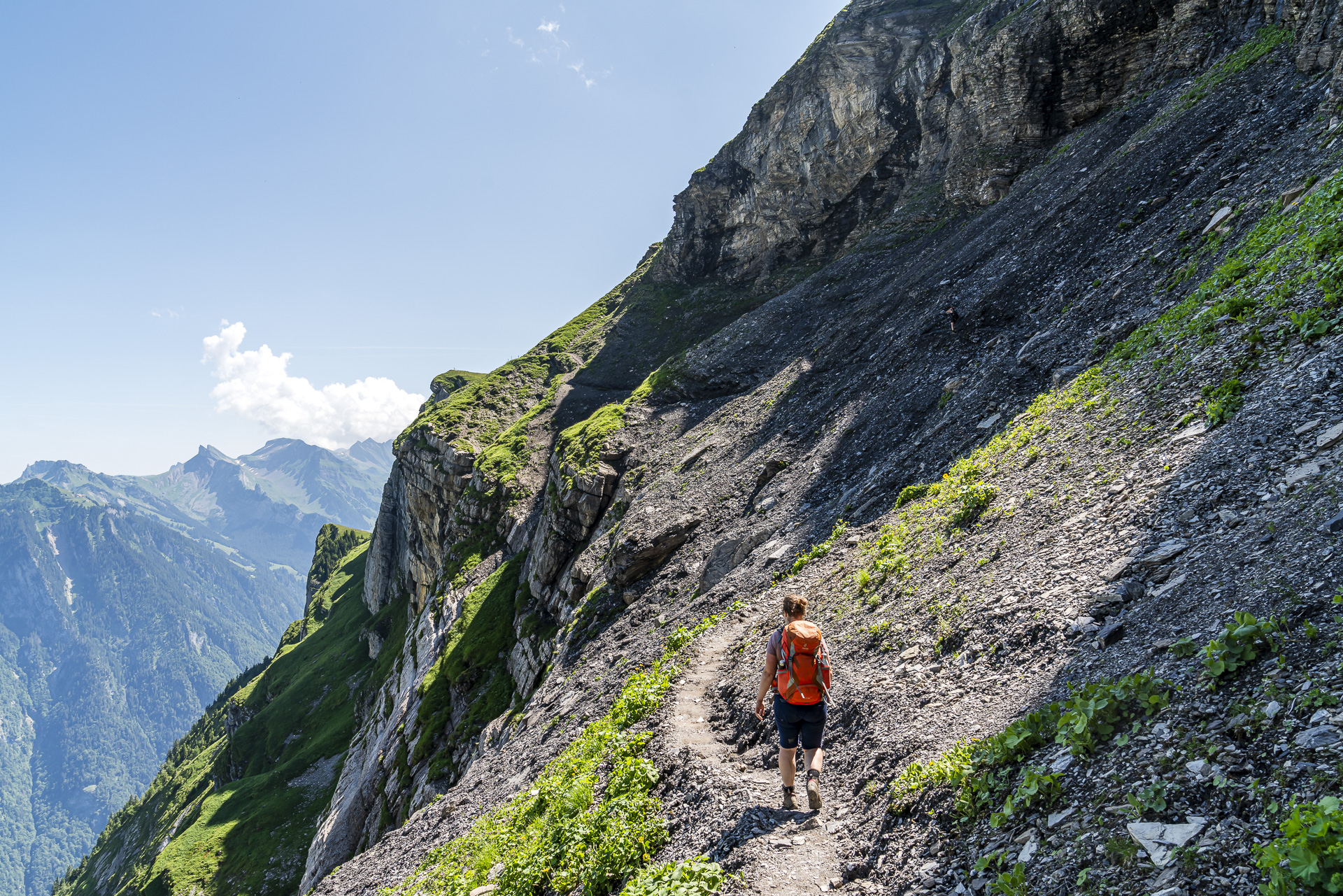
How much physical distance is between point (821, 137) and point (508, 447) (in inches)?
2210

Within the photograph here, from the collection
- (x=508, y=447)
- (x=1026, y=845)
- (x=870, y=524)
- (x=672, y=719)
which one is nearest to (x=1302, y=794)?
(x=1026, y=845)

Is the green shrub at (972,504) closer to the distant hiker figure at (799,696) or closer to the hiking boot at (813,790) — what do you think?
the distant hiker figure at (799,696)

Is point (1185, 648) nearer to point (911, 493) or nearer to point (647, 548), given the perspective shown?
point (911, 493)

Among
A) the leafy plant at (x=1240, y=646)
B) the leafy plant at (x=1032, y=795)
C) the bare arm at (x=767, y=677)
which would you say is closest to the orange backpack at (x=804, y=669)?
the bare arm at (x=767, y=677)

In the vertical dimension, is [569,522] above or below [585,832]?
above

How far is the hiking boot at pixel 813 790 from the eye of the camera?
10281 mm

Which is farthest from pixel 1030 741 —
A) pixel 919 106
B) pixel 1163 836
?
pixel 919 106

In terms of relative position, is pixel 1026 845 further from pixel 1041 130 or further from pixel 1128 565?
pixel 1041 130

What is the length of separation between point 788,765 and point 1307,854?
739 centimetres

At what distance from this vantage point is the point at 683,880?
9.62m

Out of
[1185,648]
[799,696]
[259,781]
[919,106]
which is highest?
[919,106]

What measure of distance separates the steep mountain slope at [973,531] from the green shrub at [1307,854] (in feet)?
1.56

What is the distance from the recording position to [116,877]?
112125 mm

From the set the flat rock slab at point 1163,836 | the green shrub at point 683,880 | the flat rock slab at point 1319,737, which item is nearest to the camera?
Result: the flat rock slab at point 1319,737
